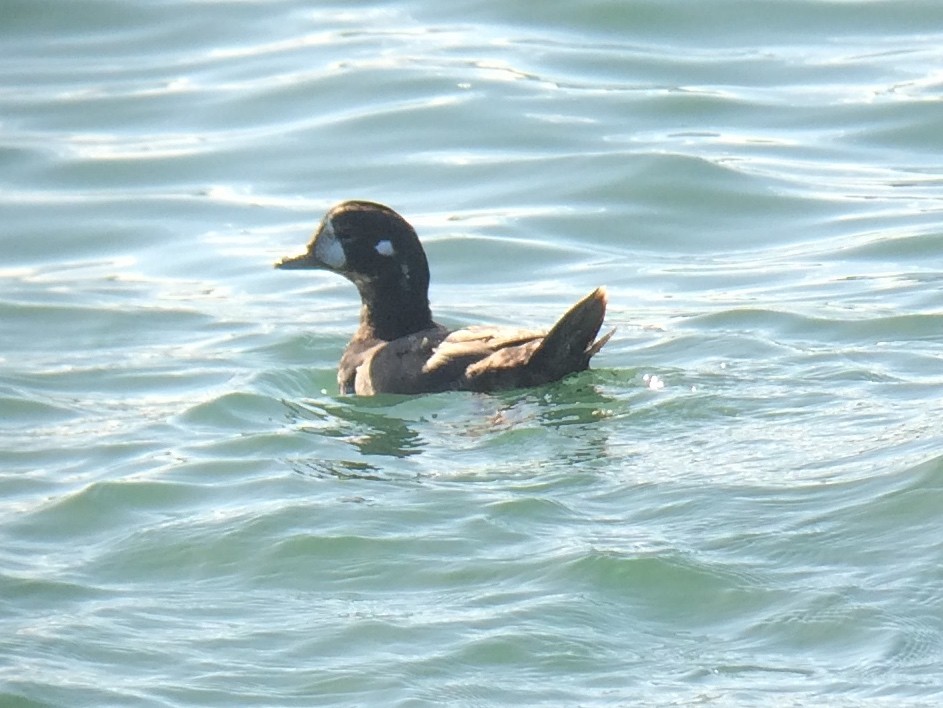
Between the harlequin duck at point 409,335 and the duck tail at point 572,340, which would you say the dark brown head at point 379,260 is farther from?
the duck tail at point 572,340

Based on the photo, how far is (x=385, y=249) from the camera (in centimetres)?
996

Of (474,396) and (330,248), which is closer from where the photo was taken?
(474,396)

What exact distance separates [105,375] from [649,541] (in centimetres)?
454

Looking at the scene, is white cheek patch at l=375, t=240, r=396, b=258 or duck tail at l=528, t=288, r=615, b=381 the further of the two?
white cheek patch at l=375, t=240, r=396, b=258

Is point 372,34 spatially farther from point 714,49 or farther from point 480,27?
point 714,49

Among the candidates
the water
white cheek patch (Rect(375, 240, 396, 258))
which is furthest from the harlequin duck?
the water

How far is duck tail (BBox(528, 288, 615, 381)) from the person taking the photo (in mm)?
8531

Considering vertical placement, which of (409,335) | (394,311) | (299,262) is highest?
(299,262)

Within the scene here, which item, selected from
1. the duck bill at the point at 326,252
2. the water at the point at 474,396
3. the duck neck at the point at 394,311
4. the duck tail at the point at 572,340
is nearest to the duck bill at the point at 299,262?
the duck bill at the point at 326,252

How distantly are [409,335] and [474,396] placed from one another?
1012mm

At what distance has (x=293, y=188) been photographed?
1448cm

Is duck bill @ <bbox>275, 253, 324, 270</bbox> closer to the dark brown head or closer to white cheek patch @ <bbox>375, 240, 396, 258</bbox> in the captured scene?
the dark brown head

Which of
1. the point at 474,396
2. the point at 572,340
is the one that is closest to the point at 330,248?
Answer: the point at 474,396

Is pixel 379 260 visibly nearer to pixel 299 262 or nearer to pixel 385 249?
pixel 385 249
